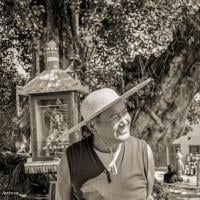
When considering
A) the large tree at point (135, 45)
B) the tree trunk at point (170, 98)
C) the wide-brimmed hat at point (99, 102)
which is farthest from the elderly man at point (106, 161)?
the tree trunk at point (170, 98)

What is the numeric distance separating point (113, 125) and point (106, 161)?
6.3 inches

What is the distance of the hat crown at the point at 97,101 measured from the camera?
2.12 metres

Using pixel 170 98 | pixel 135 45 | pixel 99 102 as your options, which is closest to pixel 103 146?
pixel 99 102

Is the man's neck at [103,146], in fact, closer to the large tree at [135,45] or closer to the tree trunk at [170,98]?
the large tree at [135,45]

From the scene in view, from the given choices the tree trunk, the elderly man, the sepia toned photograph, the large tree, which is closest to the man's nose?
the elderly man

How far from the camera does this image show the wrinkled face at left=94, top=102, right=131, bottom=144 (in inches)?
83.6

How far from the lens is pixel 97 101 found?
2.12 meters

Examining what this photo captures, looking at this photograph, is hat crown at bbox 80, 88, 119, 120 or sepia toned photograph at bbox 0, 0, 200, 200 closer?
hat crown at bbox 80, 88, 119, 120

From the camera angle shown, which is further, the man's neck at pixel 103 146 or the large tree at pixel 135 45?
the large tree at pixel 135 45

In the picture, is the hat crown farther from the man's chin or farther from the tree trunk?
the tree trunk

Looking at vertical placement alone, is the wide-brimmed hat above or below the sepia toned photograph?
below

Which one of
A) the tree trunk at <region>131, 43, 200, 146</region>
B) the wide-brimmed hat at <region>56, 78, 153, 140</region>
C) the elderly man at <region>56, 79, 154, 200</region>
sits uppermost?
the tree trunk at <region>131, 43, 200, 146</region>

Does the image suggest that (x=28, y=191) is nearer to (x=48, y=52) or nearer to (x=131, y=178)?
(x=48, y=52)

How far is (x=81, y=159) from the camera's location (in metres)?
2.12
